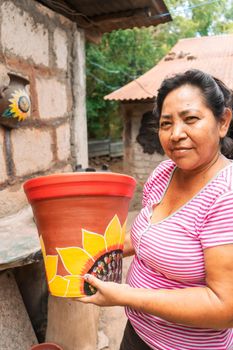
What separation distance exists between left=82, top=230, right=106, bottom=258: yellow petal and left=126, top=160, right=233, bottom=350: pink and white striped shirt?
0.48 ft

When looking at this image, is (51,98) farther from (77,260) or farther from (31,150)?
(77,260)

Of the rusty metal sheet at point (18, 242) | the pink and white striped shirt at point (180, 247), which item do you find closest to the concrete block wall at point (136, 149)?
the rusty metal sheet at point (18, 242)

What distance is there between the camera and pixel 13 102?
5.65ft

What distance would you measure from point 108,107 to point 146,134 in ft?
20.3

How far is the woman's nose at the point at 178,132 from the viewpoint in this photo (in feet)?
2.83

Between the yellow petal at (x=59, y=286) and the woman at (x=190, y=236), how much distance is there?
7 centimetres

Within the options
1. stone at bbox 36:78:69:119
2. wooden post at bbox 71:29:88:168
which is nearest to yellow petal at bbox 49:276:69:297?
stone at bbox 36:78:69:119

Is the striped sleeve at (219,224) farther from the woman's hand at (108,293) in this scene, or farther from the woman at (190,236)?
the woman's hand at (108,293)

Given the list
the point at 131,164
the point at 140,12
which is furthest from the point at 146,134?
the point at 140,12

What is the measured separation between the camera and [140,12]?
2.80 meters

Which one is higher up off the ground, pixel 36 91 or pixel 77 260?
pixel 36 91

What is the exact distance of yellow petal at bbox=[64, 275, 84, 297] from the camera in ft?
2.99

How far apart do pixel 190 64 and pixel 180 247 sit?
20.1ft

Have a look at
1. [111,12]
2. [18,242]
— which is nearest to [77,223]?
[18,242]
